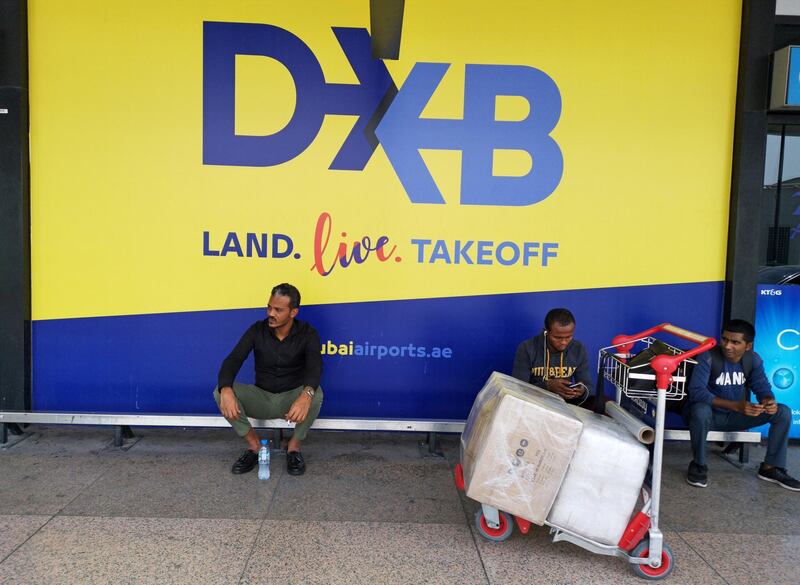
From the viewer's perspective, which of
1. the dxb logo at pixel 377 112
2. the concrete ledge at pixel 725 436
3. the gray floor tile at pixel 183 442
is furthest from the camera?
the dxb logo at pixel 377 112

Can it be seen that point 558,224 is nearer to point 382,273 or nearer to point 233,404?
point 382,273

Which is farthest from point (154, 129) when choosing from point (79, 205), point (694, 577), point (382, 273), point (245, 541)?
point (694, 577)

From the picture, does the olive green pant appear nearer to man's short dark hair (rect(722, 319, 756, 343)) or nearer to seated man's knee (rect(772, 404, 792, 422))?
man's short dark hair (rect(722, 319, 756, 343))

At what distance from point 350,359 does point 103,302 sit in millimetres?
1983

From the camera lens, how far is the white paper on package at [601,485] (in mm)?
2715

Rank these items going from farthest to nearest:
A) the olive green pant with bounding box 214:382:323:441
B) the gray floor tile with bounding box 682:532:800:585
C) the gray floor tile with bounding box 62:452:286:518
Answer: the olive green pant with bounding box 214:382:323:441 < the gray floor tile with bounding box 62:452:286:518 < the gray floor tile with bounding box 682:532:800:585

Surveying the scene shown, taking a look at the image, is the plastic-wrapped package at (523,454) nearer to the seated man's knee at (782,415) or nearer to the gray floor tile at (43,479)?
the seated man's knee at (782,415)

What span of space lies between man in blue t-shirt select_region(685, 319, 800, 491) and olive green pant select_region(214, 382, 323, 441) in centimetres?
261

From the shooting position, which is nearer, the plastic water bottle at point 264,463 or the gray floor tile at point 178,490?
the gray floor tile at point 178,490

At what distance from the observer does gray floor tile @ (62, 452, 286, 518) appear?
131 inches

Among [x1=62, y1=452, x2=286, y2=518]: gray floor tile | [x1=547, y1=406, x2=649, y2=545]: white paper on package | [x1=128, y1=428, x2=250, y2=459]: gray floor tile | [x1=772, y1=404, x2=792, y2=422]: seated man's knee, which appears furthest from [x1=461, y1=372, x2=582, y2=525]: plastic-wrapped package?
[x1=128, y1=428, x2=250, y2=459]: gray floor tile

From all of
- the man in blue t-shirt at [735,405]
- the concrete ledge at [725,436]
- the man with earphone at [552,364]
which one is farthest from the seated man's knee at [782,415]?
the man with earphone at [552,364]

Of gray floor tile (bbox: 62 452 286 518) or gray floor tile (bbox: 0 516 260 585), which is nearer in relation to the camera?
gray floor tile (bbox: 0 516 260 585)

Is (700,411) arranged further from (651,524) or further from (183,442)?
(183,442)
